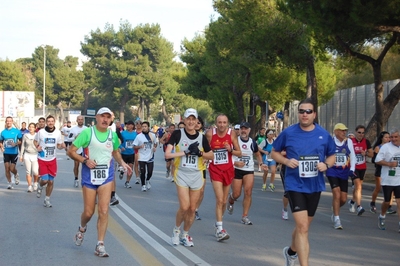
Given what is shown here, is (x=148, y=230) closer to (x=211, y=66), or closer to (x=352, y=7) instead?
(x=352, y=7)

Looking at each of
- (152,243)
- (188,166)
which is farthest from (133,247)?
(188,166)

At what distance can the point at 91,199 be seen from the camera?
844 cm

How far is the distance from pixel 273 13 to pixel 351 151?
58.1 feet

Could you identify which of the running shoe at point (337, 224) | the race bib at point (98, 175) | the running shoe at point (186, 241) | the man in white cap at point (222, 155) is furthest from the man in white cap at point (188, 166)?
the running shoe at point (337, 224)

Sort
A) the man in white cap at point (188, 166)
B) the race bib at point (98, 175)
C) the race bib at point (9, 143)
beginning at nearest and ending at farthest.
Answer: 1. the race bib at point (98, 175)
2. the man in white cap at point (188, 166)
3. the race bib at point (9, 143)

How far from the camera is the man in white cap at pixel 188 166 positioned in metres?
8.89

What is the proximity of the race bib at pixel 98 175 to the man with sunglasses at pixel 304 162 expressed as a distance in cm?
240

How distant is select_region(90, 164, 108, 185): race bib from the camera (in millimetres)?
8391

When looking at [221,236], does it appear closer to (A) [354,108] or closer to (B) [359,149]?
(B) [359,149]

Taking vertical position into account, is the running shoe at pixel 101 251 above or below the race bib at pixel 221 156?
below

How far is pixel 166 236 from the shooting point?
9.91 meters

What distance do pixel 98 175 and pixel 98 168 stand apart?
3.5 inches

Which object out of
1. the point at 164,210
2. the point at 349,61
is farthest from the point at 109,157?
the point at 349,61

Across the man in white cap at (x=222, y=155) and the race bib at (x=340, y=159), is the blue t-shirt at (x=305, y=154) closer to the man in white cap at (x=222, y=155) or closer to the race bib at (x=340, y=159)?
A: the man in white cap at (x=222, y=155)
